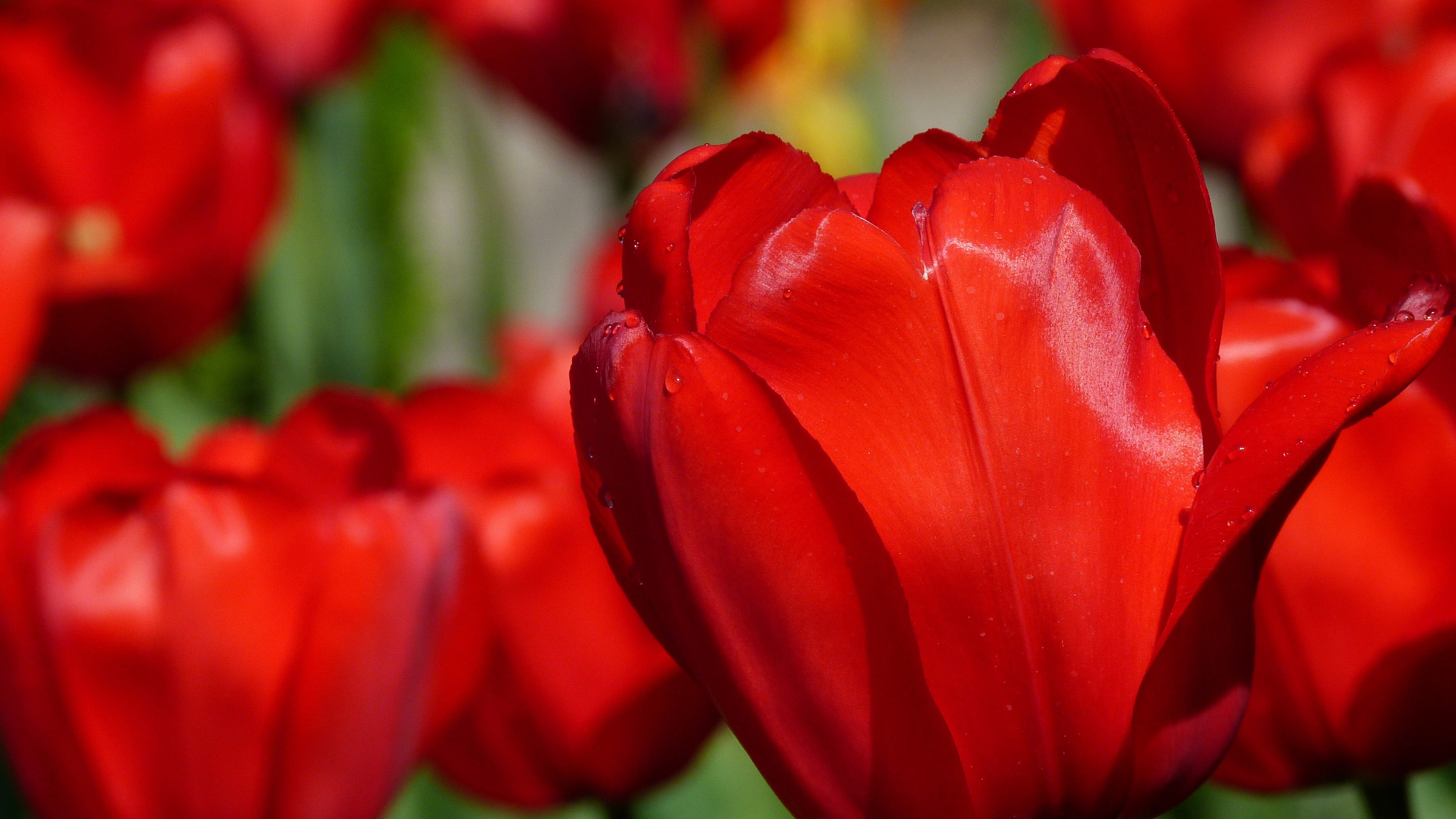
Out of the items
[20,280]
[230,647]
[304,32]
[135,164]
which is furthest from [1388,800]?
[304,32]

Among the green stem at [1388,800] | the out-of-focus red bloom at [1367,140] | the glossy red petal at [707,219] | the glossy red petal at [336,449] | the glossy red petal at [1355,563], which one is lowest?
the green stem at [1388,800]

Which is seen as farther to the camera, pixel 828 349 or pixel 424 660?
pixel 424 660

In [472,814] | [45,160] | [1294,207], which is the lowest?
[472,814]

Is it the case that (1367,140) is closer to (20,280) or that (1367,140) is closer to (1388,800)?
(1388,800)

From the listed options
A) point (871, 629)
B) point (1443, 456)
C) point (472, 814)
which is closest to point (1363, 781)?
point (1443, 456)

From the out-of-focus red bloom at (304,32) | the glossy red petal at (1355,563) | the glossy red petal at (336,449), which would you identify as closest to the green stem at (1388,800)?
the glossy red petal at (1355,563)

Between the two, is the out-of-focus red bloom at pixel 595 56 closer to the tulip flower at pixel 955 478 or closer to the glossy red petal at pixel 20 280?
the glossy red petal at pixel 20 280

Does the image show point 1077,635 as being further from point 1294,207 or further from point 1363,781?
point 1294,207
